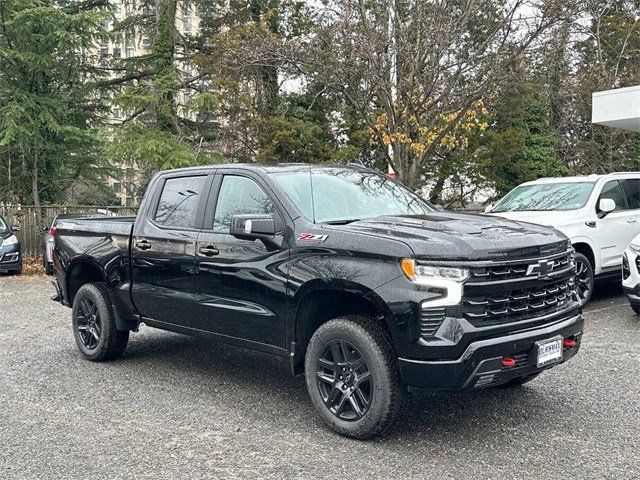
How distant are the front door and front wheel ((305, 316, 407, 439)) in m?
0.41

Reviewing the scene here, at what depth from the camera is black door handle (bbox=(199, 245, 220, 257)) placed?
5.36 m

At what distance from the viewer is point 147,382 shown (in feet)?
20.0

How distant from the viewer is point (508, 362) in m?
4.20

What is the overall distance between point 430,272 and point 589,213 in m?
6.08

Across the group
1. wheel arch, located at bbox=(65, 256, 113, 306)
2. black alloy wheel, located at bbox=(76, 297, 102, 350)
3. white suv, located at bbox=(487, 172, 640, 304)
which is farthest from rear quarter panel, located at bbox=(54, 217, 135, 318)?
white suv, located at bbox=(487, 172, 640, 304)

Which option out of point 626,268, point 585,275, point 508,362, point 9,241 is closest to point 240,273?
point 508,362

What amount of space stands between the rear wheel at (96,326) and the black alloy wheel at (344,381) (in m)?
2.90

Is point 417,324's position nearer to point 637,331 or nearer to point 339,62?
point 637,331

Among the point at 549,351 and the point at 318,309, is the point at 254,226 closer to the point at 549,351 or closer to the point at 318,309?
the point at 318,309

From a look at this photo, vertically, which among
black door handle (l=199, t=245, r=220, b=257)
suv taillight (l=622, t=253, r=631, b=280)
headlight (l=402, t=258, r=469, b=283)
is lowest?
suv taillight (l=622, t=253, r=631, b=280)

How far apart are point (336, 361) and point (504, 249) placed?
1.34 m

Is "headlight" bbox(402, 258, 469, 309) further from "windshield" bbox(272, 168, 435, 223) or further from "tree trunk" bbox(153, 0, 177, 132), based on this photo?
"tree trunk" bbox(153, 0, 177, 132)

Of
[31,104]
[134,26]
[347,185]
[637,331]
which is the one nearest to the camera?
[347,185]

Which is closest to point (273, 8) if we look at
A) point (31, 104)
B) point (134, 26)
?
point (134, 26)
